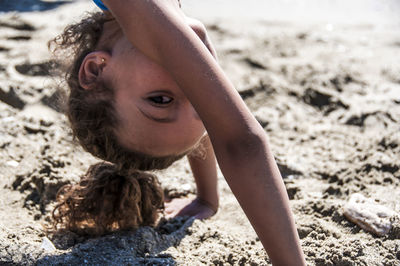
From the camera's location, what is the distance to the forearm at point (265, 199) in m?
1.55

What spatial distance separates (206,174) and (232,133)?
3.33 ft

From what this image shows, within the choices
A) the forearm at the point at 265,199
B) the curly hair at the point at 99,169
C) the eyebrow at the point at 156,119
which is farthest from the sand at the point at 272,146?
the eyebrow at the point at 156,119

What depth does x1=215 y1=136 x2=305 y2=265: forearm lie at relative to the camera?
155 cm

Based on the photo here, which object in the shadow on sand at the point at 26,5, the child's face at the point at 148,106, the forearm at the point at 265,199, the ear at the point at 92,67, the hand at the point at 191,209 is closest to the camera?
the forearm at the point at 265,199

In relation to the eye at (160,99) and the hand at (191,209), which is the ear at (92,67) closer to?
the eye at (160,99)

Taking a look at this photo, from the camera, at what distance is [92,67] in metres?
2.04

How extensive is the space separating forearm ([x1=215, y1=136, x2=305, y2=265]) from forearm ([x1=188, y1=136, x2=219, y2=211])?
0.94 metres

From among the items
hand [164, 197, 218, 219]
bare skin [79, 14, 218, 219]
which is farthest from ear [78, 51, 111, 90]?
hand [164, 197, 218, 219]

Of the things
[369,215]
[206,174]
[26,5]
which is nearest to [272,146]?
[206,174]

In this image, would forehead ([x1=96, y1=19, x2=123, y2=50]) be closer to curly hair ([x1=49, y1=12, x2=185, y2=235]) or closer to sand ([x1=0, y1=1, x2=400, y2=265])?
curly hair ([x1=49, y1=12, x2=185, y2=235])

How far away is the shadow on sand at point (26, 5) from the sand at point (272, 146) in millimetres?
102

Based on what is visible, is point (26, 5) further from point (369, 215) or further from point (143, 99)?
point (369, 215)

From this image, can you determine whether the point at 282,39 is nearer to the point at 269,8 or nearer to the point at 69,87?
the point at 269,8

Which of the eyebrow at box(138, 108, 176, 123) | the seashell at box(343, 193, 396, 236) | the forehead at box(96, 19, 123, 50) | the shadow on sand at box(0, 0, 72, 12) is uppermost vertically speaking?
the forehead at box(96, 19, 123, 50)
